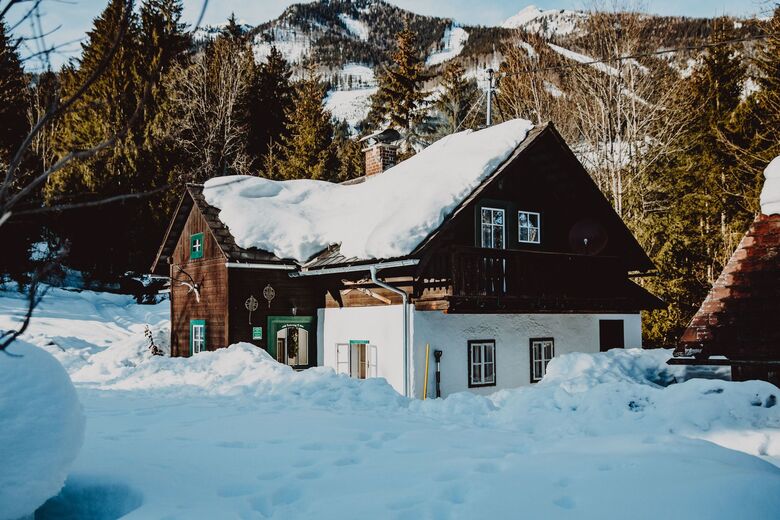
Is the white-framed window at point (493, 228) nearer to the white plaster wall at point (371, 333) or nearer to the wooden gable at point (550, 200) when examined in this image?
the wooden gable at point (550, 200)

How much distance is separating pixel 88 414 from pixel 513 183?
38.0ft

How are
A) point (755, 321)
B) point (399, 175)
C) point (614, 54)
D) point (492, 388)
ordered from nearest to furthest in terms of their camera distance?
point (755, 321) → point (492, 388) → point (399, 175) → point (614, 54)

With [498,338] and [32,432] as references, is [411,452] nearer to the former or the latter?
[32,432]

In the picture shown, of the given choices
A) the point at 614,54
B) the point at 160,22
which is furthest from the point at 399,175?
the point at 160,22

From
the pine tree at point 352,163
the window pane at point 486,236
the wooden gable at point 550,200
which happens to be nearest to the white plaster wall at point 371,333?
the wooden gable at point 550,200

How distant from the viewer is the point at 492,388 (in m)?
16.1

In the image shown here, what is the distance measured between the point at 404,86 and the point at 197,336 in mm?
31694

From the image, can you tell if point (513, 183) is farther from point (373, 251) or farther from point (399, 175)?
point (373, 251)

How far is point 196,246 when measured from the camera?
62.8 feet

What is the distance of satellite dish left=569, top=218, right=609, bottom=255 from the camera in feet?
59.5

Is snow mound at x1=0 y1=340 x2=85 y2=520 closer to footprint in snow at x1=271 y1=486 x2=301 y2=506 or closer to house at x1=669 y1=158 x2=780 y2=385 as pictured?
footprint in snow at x1=271 y1=486 x2=301 y2=506

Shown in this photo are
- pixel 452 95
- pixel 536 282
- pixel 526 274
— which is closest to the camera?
pixel 526 274

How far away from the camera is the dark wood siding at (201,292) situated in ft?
57.0

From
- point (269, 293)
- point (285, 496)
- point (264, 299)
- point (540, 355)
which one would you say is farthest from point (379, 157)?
point (285, 496)
